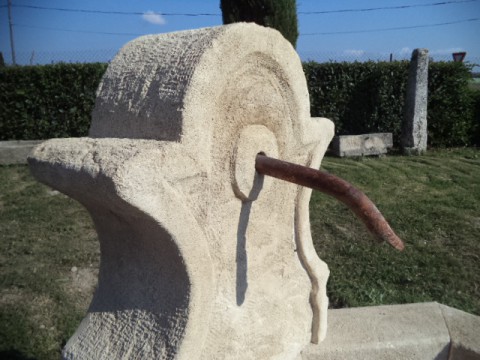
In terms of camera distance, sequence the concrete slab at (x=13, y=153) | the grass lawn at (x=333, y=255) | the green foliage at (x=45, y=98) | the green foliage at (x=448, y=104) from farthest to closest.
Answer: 1. the green foliage at (x=448, y=104)
2. the green foliage at (x=45, y=98)
3. the concrete slab at (x=13, y=153)
4. the grass lawn at (x=333, y=255)

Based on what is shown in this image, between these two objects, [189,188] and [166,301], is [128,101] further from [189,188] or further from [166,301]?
[166,301]

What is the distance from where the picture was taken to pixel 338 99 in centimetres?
937

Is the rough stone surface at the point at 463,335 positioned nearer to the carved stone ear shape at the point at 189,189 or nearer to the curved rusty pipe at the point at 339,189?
the carved stone ear shape at the point at 189,189

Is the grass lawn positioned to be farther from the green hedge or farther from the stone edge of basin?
the green hedge

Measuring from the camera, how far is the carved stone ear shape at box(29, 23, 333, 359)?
49.7 inches

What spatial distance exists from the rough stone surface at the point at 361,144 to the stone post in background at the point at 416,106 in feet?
1.41

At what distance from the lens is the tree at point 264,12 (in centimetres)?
704

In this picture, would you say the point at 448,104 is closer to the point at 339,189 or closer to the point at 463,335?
the point at 463,335

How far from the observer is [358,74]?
30.9 ft

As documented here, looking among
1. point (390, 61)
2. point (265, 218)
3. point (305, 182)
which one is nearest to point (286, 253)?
point (265, 218)

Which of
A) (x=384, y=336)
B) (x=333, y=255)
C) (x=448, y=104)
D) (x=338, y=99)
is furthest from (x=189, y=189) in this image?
(x=448, y=104)

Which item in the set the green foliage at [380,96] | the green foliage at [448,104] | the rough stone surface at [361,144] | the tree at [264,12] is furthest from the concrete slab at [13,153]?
the green foliage at [448,104]

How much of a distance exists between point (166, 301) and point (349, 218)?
372 cm

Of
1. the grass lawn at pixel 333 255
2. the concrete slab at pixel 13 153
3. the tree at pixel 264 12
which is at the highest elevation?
the tree at pixel 264 12
